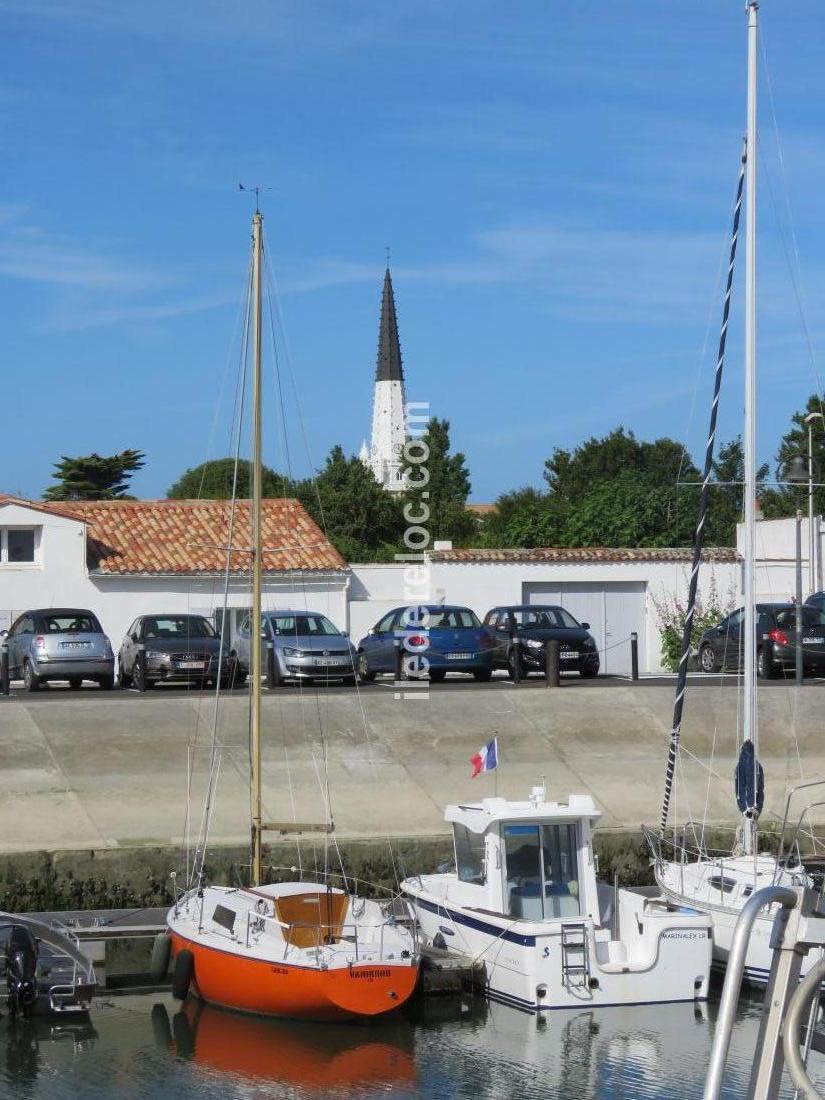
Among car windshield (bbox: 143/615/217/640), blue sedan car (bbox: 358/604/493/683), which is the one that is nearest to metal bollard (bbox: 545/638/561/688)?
blue sedan car (bbox: 358/604/493/683)

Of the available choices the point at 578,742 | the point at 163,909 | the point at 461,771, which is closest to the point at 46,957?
the point at 163,909

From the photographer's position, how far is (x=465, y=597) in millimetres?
40062

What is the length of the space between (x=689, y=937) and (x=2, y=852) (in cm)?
909

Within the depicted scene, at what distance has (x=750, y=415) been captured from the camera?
21031mm

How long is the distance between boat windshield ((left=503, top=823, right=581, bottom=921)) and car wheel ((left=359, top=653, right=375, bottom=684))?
14.3 meters

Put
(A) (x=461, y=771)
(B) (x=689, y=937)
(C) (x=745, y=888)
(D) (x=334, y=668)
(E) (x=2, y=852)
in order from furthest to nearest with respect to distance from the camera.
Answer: (D) (x=334, y=668) → (A) (x=461, y=771) → (E) (x=2, y=852) → (C) (x=745, y=888) → (B) (x=689, y=937)

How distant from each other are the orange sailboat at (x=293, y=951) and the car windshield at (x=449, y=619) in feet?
44.6

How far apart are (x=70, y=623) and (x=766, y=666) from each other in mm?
14422

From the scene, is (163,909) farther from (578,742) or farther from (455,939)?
(578,742)

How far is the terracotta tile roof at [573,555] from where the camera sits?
39844mm

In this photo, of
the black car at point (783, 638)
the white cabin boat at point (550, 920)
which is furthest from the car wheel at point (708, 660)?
the white cabin boat at point (550, 920)

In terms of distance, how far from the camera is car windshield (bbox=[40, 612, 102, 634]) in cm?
3109

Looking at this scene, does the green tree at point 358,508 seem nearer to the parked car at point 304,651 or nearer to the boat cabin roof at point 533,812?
the parked car at point 304,651

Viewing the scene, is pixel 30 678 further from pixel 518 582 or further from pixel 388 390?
pixel 388 390
